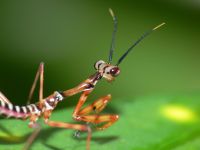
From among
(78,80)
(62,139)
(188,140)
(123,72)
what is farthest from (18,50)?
(188,140)

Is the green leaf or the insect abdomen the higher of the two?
the insect abdomen

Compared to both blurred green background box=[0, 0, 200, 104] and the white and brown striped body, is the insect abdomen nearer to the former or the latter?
the white and brown striped body

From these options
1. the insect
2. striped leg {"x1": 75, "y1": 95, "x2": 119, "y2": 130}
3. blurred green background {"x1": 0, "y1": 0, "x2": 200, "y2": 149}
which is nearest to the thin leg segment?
the insect

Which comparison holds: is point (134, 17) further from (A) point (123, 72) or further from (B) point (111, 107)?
(B) point (111, 107)

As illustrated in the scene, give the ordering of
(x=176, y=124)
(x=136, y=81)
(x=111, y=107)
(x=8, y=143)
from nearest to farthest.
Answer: (x=8, y=143)
(x=176, y=124)
(x=111, y=107)
(x=136, y=81)

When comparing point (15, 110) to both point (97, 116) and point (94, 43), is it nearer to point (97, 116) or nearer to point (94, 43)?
point (97, 116)

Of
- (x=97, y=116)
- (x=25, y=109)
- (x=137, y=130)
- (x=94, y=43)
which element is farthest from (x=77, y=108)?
(x=94, y=43)
